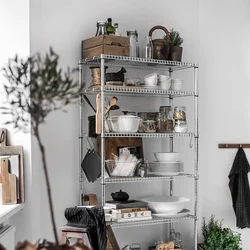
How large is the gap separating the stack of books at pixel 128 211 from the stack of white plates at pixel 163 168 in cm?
26

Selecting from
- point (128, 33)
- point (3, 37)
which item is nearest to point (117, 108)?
point (128, 33)

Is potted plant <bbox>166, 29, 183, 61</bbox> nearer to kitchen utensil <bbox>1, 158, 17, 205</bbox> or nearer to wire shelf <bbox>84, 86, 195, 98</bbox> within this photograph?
wire shelf <bbox>84, 86, 195, 98</bbox>

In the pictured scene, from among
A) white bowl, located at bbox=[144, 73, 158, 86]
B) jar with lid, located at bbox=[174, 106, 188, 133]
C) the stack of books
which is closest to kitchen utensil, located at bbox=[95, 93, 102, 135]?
white bowl, located at bbox=[144, 73, 158, 86]

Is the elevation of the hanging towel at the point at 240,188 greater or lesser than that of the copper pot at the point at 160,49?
lesser

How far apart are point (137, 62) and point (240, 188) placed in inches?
55.8

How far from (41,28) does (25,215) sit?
1.25 metres

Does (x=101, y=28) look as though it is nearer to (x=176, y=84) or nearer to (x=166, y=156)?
(x=176, y=84)

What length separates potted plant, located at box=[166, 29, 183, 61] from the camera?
3.82m

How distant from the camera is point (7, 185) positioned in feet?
10.4

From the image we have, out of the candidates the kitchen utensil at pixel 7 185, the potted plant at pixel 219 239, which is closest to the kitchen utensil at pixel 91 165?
the kitchen utensil at pixel 7 185

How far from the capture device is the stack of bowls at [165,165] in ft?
12.3

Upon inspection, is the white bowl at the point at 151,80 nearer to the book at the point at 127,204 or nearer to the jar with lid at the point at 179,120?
the jar with lid at the point at 179,120

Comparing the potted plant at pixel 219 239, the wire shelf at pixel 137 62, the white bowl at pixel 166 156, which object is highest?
the wire shelf at pixel 137 62

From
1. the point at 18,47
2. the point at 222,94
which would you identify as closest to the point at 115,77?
the point at 18,47
